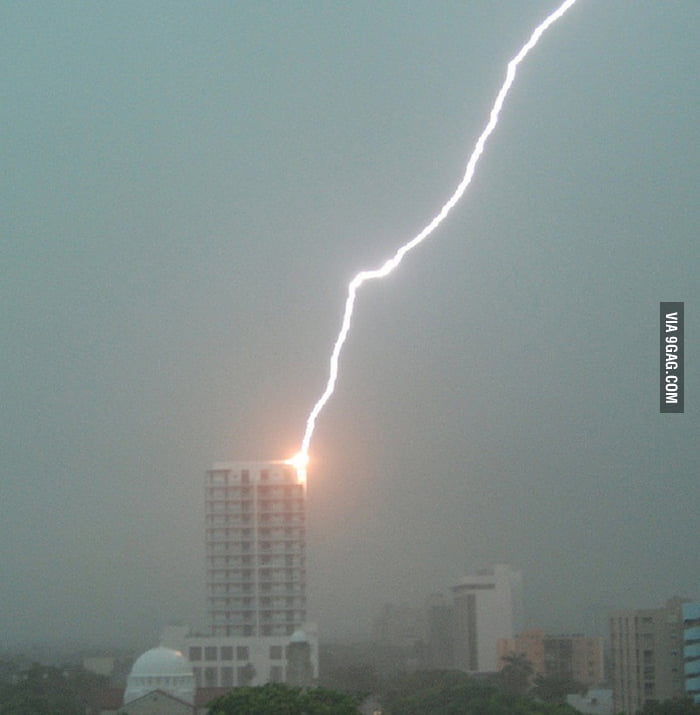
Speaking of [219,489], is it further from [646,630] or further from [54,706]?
[646,630]

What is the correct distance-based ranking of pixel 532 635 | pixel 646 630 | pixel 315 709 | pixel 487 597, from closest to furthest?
pixel 315 709, pixel 646 630, pixel 532 635, pixel 487 597

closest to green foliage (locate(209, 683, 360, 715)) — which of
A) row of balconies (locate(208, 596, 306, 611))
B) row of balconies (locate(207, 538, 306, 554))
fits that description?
row of balconies (locate(208, 596, 306, 611))

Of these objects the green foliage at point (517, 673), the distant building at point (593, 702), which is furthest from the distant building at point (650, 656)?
the green foliage at point (517, 673)

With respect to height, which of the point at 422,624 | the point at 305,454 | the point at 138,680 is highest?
the point at 305,454

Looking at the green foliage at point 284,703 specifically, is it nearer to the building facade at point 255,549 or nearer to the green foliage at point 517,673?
the building facade at point 255,549

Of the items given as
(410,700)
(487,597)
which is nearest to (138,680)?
(410,700)
